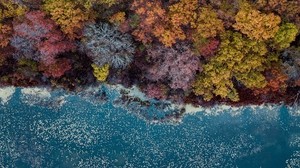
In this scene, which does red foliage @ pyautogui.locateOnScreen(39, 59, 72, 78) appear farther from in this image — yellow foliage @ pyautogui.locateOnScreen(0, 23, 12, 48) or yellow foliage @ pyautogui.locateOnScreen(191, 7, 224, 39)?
yellow foliage @ pyautogui.locateOnScreen(191, 7, 224, 39)

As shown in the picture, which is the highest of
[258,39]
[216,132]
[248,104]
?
[258,39]

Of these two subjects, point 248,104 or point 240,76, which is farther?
point 248,104

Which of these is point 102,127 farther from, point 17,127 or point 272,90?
point 272,90

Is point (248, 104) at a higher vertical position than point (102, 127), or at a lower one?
higher

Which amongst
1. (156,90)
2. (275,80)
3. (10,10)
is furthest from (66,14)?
(275,80)

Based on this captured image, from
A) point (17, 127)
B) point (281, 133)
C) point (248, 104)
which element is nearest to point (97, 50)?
point (17, 127)

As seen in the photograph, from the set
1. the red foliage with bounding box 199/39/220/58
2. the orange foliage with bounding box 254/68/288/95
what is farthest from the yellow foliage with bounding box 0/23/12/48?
the orange foliage with bounding box 254/68/288/95

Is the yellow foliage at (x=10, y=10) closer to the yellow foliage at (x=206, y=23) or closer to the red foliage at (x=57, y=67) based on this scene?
the red foliage at (x=57, y=67)
